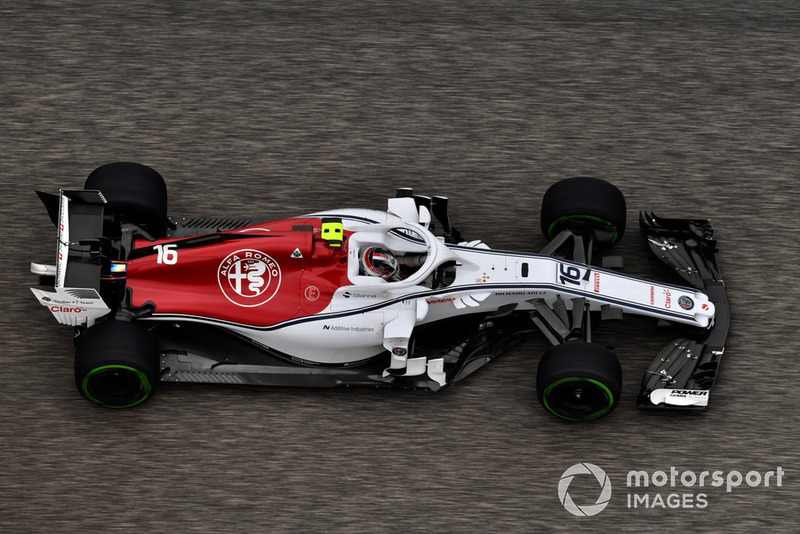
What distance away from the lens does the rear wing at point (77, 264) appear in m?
8.77

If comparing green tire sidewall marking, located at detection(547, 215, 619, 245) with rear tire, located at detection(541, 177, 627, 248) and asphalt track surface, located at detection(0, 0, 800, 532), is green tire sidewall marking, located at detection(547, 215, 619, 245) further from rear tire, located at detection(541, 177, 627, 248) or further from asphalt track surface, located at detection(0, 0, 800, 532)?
asphalt track surface, located at detection(0, 0, 800, 532)

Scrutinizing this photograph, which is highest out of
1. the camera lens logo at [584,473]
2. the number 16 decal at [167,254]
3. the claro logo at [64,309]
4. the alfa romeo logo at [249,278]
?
the number 16 decal at [167,254]

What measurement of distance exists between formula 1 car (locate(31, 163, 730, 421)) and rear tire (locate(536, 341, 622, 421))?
0.04 feet

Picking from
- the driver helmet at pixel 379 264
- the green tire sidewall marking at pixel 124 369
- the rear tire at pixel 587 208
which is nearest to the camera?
the green tire sidewall marking at pixel 124 369

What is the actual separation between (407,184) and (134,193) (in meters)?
2.35

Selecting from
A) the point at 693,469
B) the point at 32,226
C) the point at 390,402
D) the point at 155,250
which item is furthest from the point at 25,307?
the point at 693,469

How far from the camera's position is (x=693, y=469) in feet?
29.9

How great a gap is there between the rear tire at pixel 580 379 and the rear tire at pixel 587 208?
1146 mm

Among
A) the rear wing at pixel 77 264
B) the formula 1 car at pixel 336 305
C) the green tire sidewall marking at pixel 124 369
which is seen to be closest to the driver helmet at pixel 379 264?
the formula 1 car at pixel 336 305

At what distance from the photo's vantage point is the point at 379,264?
29.7 ft

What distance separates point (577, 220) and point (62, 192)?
3.89 metres

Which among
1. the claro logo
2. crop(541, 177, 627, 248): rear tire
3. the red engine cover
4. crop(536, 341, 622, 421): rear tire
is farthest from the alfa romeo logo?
crop(541, 177, 627, 248): rear tire

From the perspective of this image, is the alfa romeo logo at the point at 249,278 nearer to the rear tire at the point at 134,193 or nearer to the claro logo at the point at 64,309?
the rear tire at the point at 134,193

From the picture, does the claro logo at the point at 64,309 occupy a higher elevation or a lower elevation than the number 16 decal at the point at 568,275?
lower
